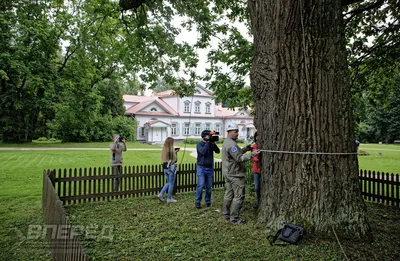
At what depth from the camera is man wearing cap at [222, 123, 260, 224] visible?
17.1 feet

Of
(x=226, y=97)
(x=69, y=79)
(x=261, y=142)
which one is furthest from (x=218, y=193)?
(x=69, y=79)

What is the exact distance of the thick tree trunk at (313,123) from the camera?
4.28 m

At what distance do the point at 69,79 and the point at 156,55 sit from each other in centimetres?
1951

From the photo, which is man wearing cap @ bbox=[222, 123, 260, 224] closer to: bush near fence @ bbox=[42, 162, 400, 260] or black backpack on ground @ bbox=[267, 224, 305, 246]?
black backpack on ground @ bbox=[267, 224, 305, 246]

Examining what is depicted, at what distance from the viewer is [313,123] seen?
14.2ft

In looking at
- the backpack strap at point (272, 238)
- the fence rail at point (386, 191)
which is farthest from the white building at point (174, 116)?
the backpack strap at point (272, 238)

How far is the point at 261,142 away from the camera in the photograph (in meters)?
5.05

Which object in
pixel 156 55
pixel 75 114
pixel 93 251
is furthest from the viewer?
pixel 75 114

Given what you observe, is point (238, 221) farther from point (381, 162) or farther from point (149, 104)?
point (149, 104)

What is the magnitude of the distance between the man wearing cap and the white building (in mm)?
33200

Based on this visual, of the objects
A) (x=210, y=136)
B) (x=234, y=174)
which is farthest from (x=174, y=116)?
(x=234, y=174)

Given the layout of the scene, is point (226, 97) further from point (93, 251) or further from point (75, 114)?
point (75, 114)

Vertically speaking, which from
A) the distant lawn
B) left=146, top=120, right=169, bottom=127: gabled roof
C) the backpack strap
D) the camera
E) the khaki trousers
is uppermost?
left=146, top=120, right=169, bottom=127: gabled roof

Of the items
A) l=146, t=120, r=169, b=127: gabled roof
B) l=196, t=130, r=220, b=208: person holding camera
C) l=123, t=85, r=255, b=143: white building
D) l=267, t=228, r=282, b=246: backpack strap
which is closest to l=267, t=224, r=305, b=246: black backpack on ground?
l=267, t=228, r=282, b=246: backpack strap
